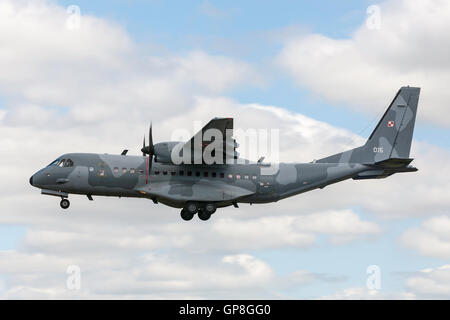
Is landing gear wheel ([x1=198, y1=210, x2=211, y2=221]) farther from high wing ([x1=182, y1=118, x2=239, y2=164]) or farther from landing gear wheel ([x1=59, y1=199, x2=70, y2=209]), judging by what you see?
landing gear wheel ([x1=59, y1=199, x2=70, y2=209])

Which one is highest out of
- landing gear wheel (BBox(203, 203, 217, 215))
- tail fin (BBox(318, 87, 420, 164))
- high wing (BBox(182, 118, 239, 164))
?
tail fin (BBox(318, 87, 420, 164))

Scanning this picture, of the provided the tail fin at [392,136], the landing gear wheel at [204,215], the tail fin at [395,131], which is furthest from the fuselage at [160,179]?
the tail fin at [395,131]

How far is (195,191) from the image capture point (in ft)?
124

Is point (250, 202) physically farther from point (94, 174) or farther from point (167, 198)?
point (94, 174)

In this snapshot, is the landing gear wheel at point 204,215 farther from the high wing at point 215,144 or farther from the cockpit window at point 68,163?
the cockpit window at point 68,163

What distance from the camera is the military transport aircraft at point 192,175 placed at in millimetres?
36938

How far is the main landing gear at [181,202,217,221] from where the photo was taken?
3781 centimetres

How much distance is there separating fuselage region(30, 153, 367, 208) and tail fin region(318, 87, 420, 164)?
405 cm

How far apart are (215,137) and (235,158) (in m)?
2.68

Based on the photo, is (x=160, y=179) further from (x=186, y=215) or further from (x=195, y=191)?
(x=186, y=215)

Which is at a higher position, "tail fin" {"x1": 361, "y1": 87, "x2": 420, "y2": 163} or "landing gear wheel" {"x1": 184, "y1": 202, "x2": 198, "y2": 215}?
"tail fin" {"x1": 361, "y1": 87, "x2": 420, "y2": 163}

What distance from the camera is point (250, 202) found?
3919 centimetres

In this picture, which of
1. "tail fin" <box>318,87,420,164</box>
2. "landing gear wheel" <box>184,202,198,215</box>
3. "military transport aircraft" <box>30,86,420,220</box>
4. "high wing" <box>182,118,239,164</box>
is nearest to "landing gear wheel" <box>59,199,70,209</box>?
"military transport aircraft" <box>30,86,420,220</box>
